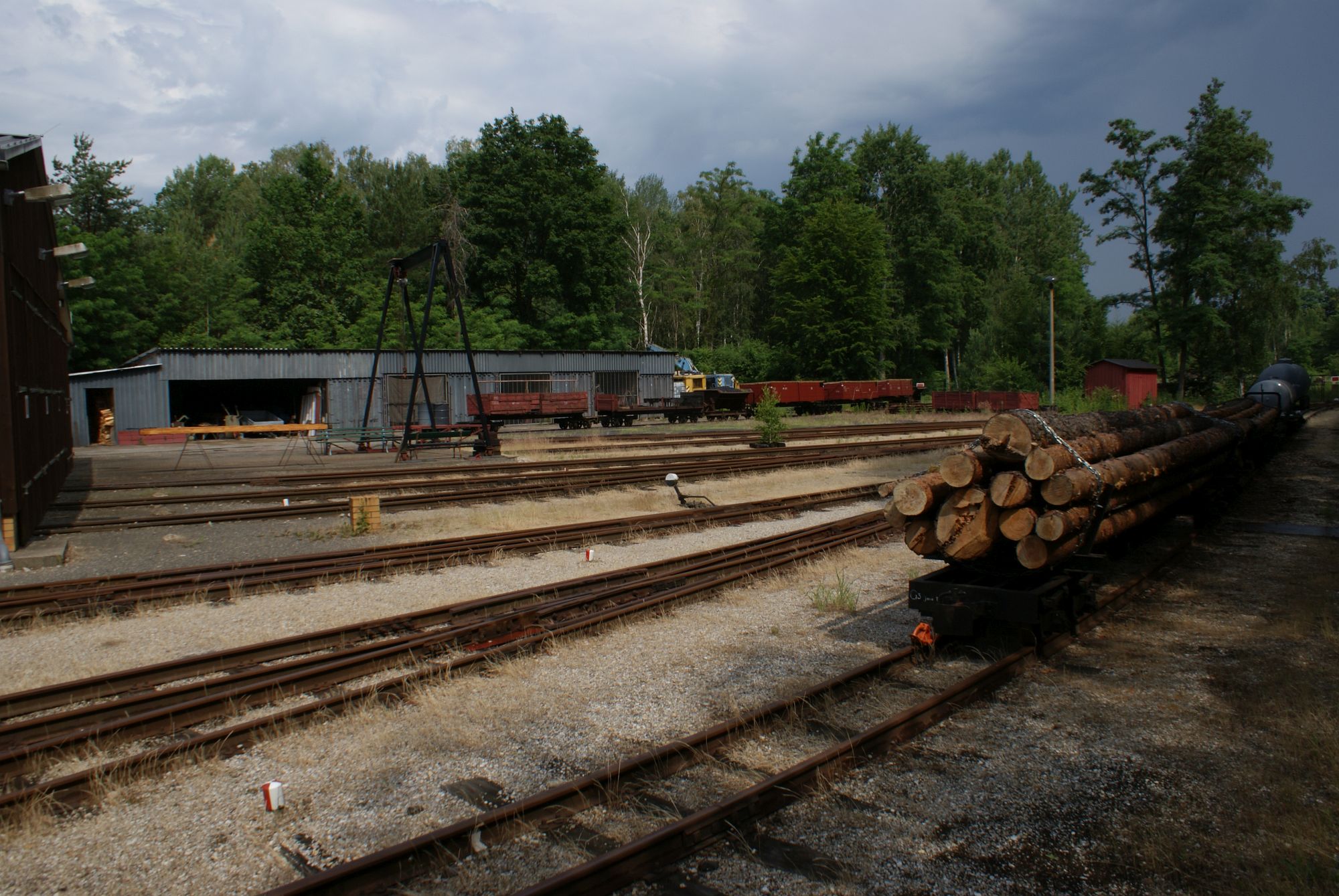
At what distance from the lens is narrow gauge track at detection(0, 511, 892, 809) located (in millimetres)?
5203

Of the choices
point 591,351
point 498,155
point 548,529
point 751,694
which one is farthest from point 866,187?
point 751,694

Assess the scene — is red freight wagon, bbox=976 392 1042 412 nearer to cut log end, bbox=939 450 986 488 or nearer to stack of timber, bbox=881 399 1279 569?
stack of timber, bbox=881 399 1279 569

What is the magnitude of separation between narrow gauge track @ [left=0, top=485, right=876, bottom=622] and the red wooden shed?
151 ft

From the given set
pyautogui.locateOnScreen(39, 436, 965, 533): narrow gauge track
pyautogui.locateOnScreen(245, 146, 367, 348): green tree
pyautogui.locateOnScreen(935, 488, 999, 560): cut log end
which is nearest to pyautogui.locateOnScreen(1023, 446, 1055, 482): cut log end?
pyautogui.locateOnScreen(935, 488, 999, 560): cut log end

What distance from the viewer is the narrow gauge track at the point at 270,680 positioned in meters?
5.20

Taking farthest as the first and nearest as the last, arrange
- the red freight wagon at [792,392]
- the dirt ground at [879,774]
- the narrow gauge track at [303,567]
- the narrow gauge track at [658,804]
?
the red freight wagon at [792,392] < the narrow gauge track at [303,567] < the dirt ground at [879,774] < the narrow gauge track at [658,804]

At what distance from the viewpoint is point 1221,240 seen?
174ft

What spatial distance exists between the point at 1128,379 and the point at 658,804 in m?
55.9

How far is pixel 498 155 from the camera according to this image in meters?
63.4

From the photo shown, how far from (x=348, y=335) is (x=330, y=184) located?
14.7 meters

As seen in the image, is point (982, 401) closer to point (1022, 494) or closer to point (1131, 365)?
point (1131, 365)

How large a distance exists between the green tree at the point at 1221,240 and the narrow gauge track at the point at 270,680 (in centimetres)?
5663

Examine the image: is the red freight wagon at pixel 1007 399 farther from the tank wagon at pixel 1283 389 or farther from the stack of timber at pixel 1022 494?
the stack of timber at pixel 1022 494

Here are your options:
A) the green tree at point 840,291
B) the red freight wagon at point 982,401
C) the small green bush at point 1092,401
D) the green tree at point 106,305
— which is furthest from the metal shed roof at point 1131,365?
the green tree at point 106,305
